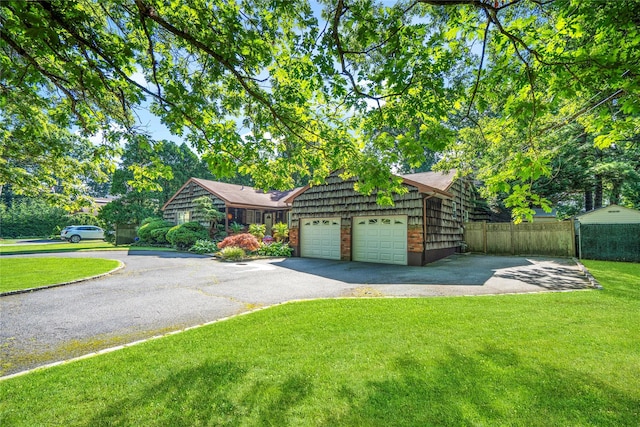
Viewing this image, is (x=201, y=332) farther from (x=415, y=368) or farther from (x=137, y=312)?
(x=415, y=368)

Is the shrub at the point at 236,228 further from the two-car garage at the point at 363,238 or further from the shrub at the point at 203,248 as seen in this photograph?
the two-car garage at the point at 363,238

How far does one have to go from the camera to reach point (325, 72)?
412cm

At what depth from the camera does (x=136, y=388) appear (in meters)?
2.91

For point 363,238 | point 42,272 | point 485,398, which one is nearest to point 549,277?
point 363,238

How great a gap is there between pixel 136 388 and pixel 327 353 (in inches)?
82.2

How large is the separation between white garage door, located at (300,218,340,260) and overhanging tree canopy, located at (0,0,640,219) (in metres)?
8.99

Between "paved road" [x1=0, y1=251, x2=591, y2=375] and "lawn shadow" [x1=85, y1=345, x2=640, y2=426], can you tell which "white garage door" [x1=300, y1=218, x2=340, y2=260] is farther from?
"lawn shadow" [x1=85, y1=345, x2=640, y2=426]

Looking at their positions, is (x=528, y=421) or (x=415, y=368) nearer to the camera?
(x=528, y=421)

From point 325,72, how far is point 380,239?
9949 millimetres

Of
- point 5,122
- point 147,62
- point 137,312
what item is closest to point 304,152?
point 147,62

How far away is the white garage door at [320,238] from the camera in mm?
14711

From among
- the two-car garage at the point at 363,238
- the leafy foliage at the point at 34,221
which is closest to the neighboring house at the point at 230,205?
the two-car garage at the point at 363,238

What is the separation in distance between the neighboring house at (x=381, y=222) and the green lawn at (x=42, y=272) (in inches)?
351

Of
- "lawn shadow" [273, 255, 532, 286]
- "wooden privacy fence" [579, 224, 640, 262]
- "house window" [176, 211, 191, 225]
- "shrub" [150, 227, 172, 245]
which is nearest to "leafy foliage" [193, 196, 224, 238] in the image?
"house window" [176, 211, 191, 225]
